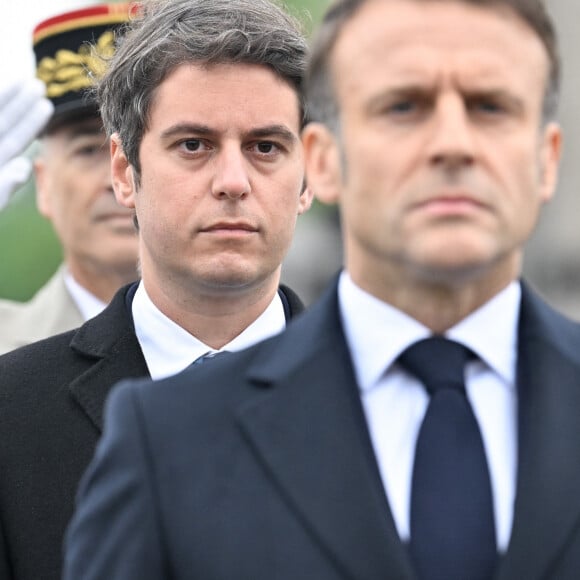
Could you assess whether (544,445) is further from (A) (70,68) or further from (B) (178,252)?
(A) (70,68)

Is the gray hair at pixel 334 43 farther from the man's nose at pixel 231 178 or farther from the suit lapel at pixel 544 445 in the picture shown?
the man's nose at pixel 231 178

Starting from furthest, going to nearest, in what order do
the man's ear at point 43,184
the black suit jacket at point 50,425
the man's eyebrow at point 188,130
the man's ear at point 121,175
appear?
the man's ear at point 43,184, the man's ear at point 121,175, the man's eyebrow at point 188,130, the black suit jacket at point 50,425

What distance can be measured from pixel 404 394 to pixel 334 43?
0.60 meters

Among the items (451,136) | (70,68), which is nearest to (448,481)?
(451,136)

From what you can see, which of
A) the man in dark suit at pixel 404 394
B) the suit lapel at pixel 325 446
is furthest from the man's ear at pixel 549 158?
the suit lapel at pixel 325 446

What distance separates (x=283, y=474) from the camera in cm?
308

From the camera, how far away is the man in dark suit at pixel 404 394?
2992mm

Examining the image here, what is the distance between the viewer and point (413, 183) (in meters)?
3.01

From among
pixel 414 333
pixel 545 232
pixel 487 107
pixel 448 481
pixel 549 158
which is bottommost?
pixel 545 232

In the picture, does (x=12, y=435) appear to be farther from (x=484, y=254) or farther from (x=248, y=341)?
(x=484, y=254)

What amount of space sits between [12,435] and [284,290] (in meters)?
0.80

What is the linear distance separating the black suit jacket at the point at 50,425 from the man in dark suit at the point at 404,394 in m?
1.07

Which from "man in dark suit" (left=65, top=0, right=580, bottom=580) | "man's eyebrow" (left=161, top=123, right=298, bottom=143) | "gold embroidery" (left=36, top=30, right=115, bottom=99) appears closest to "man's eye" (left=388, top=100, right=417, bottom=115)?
"man in dark suit" (left=65, top=0, right=580, bottom=580)

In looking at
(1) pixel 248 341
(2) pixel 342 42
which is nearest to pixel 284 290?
(1) pixel 248 341
